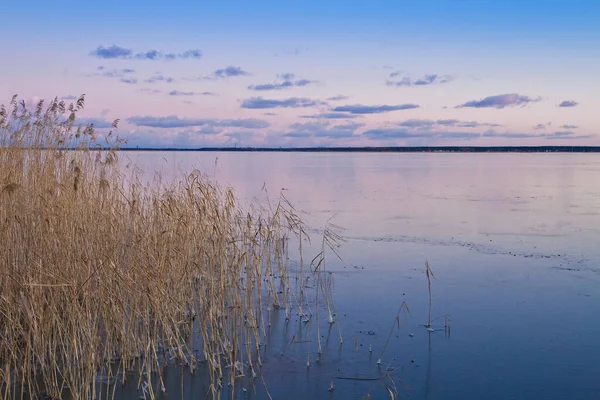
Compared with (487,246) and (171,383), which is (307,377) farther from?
(487,246)

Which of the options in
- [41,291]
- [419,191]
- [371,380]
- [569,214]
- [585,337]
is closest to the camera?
[41,291]

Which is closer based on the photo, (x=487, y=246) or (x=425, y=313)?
(x=425, y=313)

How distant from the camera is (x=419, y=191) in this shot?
2178cm

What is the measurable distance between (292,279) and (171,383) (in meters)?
3.63

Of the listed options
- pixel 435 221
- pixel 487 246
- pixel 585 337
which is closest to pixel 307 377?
pixel 585 337

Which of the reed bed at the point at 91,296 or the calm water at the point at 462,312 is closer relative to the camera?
the reed bed at the point at 91,296

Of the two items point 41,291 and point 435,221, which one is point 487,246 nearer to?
point 435,221

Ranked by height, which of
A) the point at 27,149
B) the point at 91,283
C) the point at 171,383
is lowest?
the point at 171,383

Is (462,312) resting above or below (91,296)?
below

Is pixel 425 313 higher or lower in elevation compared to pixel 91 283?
lower

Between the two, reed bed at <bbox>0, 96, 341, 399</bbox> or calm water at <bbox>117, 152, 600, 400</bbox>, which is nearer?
reed bed at <bbox>0, 96, 341, 399</bbox>

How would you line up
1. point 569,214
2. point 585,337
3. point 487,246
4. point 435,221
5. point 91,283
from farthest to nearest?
point 569,214 → point 435,221 → point 487,246 → point 585,337 → point 91,283

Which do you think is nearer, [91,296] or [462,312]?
[91,296]

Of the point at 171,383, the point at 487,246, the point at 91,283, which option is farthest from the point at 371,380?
the point at 487,246
